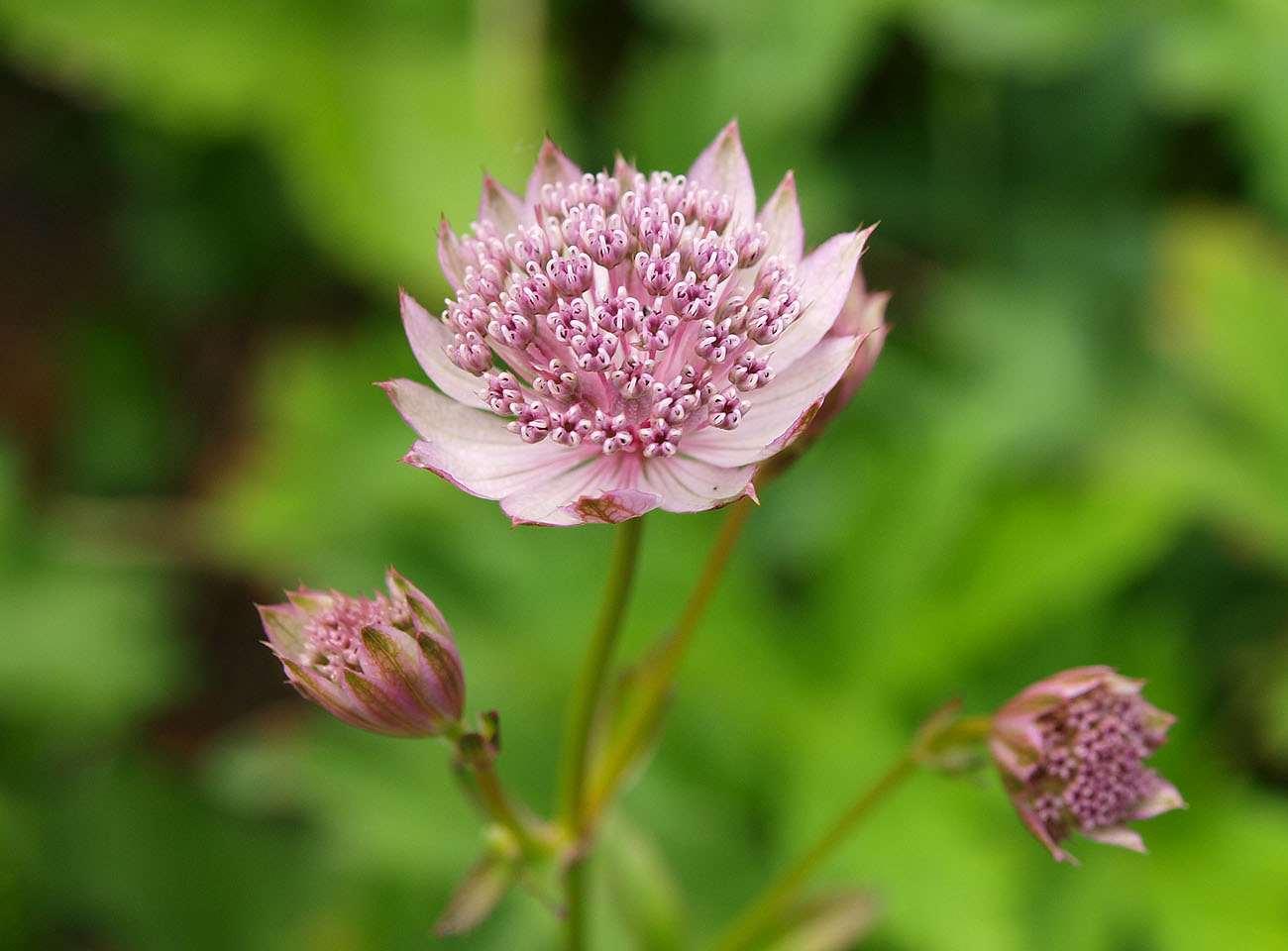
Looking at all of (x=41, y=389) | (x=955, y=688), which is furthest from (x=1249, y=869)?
(x=41, y=389)

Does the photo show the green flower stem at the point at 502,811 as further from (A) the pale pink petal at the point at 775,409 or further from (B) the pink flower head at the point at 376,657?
(A) the pale pink petal at the point at 775,409

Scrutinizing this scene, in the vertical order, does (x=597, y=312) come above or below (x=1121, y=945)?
above

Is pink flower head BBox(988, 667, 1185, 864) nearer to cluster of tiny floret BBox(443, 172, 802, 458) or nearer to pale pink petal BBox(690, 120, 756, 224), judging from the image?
cluster of tiny floret BBox(443, 172, 802, 458)

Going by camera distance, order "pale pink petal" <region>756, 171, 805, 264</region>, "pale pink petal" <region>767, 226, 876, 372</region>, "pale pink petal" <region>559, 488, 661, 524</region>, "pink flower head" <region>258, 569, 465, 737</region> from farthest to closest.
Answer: "pale pink petal" <region>756, 171, 805, 264</region> < "pale pink petal" <region>767, 226, 876, 372</region> < "pink flower head" <region>258, 569, 465, 737</region> < "pale pink petal" <region>559, 488, 661, 524</region>

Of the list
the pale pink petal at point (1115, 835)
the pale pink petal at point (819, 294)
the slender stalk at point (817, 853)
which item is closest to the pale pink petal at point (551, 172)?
the pale pink petal at point (819, 294)

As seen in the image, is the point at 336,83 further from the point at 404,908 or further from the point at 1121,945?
the point at 1121,945

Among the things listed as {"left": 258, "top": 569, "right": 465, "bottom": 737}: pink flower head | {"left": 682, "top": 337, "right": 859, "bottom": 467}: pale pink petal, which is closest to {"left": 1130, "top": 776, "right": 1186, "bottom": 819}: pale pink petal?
{"left": 682, "top": 337, "right": 859, "bottom": 467}: pale pink petal

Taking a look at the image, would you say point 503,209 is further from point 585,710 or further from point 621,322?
point 585,710
